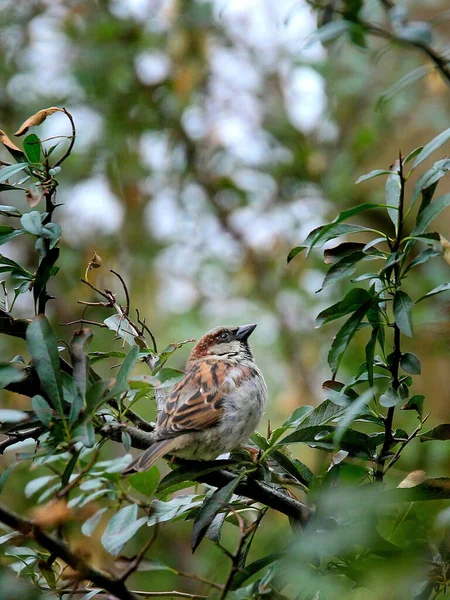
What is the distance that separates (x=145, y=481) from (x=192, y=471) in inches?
10.2

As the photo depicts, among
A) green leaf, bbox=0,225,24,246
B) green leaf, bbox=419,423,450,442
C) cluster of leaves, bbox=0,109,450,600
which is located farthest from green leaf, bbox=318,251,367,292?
green leaf, bbox=0,225,24,246

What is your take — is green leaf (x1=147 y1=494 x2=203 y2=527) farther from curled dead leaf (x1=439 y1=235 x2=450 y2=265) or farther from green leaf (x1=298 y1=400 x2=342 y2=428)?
curled dead leaf (x1=439 y1=235 x2=450 y2=265)

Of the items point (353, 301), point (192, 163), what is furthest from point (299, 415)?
point (192, 163)

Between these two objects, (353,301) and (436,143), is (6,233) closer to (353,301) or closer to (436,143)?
(353,301)

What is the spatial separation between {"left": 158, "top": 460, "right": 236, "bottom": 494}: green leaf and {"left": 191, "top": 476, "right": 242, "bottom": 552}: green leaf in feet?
0.37

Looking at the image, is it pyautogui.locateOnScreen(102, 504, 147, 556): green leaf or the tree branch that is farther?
pyautogui.locateOnScreen(102, 504, 147, 556): green leaf

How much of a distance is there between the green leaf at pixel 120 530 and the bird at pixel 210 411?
260 millimetres

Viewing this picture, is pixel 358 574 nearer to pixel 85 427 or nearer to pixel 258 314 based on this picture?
pixel 85 427

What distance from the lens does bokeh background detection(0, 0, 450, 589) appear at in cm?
543

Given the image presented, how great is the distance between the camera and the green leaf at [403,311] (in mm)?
1502

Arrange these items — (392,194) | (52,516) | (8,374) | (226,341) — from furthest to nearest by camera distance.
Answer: (226,341) < (392,194) < (8,374) < (52,516)

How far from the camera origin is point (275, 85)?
635 cm

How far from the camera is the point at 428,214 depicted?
1.58 m

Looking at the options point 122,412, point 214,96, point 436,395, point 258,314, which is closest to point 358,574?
point 122,412
